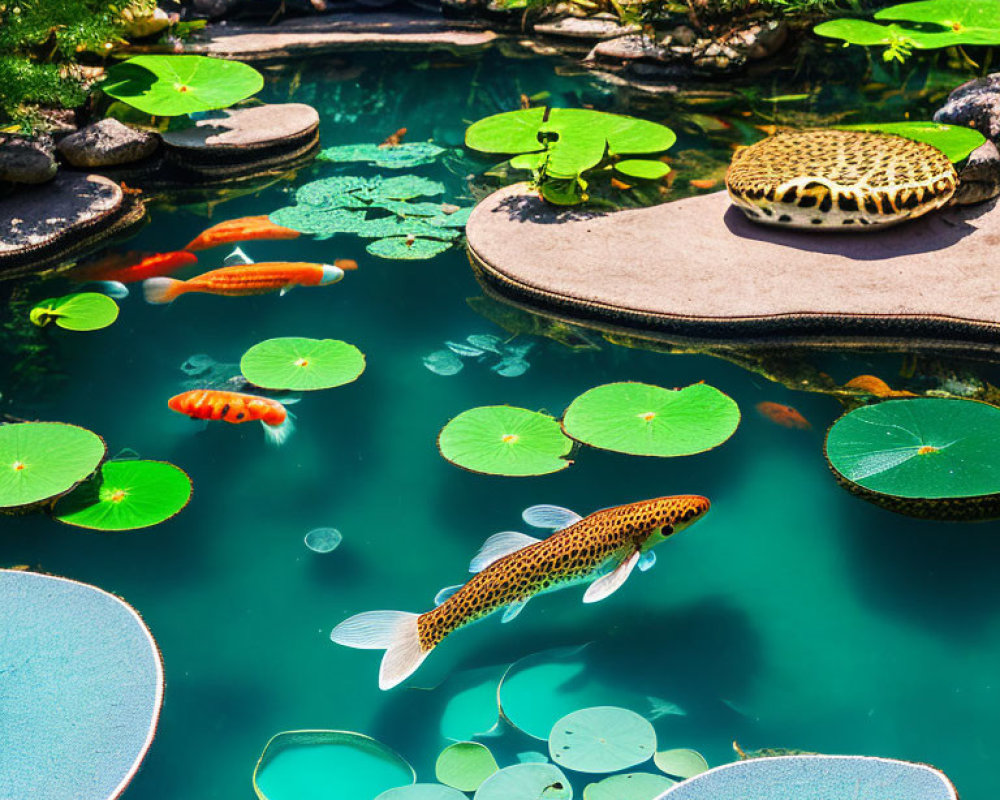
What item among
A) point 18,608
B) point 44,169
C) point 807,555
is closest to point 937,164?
point 807,555

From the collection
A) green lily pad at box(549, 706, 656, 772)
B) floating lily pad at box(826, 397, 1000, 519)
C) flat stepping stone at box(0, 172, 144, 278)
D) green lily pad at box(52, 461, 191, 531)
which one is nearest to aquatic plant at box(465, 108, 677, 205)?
flat stepping stone at box(0, 172, 144, 278)

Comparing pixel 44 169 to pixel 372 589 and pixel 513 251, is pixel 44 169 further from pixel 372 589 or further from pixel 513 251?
pixel 372 589

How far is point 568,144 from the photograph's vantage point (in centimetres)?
591

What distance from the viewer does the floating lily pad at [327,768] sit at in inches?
110

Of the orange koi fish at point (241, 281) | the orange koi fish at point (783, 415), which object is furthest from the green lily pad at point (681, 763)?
the orange koi fish at point (241, 281)

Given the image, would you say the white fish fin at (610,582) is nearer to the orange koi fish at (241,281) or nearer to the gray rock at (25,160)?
the orange koi fish at (241,281)

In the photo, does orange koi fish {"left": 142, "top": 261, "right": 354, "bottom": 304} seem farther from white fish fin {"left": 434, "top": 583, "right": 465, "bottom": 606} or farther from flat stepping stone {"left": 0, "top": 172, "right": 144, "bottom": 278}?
white fish fin {"left": 434, "top": 583, "right": 465, "bottom": 606}

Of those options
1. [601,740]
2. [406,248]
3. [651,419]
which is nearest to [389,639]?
[601,740]

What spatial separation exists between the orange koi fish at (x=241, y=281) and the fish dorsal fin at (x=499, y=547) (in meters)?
2.48

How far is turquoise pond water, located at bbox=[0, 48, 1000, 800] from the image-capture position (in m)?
3.00

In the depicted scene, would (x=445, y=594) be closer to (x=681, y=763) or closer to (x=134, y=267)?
(x=681, y=763)

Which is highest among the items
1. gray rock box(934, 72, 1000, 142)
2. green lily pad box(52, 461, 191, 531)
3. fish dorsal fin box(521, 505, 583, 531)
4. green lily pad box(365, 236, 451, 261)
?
gray rock box(934, 72, 1000, 142)

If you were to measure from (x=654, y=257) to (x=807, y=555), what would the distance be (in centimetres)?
209

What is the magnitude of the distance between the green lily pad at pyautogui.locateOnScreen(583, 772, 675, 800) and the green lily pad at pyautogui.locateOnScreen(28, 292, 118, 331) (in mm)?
3631
